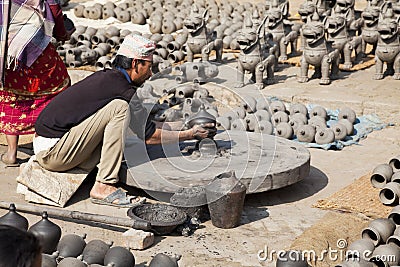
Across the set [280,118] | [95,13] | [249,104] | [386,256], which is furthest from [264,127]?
[95,13]

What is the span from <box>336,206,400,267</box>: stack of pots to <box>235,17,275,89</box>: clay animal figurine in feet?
14.8

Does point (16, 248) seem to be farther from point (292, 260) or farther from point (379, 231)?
point (379, 231)

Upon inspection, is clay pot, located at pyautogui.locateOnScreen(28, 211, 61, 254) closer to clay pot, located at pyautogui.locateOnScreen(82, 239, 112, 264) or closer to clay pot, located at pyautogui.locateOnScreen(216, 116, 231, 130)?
clay pot, located at pyautogui.locateOnScreen(82, 239, 112, 264)

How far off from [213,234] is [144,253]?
0.56 m

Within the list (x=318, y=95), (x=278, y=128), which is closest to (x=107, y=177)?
(x=278, y=128)

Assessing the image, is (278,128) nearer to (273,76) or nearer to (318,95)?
(318,95)

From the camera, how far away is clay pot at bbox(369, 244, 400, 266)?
4547 millimetres

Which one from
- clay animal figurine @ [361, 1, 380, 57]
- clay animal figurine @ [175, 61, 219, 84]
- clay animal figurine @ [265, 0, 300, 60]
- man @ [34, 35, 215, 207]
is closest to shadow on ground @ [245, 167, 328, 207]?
man @ [34, 35, 215, 207]

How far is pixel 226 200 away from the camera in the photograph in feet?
17.1

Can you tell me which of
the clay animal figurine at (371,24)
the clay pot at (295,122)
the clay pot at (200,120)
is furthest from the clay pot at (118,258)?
the clay animal figurine at (371,24)

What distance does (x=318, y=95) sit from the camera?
8.99 metres

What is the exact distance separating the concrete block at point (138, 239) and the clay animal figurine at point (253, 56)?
465cm

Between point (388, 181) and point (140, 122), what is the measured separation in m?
2.00

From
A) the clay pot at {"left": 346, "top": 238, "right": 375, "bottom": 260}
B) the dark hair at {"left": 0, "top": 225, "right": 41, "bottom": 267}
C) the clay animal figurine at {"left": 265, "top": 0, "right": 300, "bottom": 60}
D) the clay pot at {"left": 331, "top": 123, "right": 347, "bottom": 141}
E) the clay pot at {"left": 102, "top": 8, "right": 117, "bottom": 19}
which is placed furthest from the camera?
the clay pot at {"left": 102, "top": 8, "right": 117, "bottom": 19}
